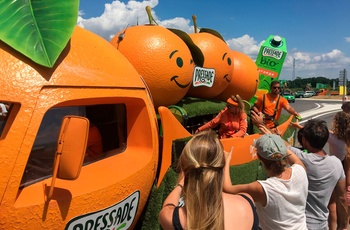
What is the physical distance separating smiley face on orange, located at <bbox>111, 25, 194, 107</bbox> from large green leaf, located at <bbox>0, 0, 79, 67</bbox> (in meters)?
1.33

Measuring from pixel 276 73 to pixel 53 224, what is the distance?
7.75 meters

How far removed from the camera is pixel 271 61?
27.8 ft

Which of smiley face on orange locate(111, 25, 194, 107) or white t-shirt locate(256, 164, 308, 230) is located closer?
white t-shirt locate(256, 164, 308, 230)

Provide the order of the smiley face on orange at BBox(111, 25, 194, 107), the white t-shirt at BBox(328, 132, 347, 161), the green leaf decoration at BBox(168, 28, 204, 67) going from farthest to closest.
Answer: the green leaf decoration at BBox(168, 28, 204, 67) → the white t-shirt at BBox(328, 132, 347, 161) → the smiley face on orange at BBox(111, 25, 194, 107)

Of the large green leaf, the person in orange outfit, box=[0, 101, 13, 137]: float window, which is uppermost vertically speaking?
the large green leaf

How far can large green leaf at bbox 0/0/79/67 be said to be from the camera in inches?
63.7

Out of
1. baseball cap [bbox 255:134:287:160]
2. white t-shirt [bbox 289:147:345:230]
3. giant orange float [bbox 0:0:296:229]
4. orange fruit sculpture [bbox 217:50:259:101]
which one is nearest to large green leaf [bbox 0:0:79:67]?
giant orange float [bbox 0:0:296:229]

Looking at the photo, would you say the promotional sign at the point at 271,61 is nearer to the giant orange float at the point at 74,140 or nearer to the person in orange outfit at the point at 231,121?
the person in orange outfit at the point at 231,121

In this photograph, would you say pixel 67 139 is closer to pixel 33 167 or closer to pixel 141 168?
pixel 33 167

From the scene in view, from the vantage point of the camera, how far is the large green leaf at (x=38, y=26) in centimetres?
162

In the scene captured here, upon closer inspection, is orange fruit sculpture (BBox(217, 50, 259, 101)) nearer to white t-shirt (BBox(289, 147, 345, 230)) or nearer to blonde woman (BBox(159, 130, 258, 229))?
white t-shirt (BBox(289, 147, 345, 230))

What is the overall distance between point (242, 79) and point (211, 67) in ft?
3.82

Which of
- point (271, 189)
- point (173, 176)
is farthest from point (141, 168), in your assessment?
point (271, 189)

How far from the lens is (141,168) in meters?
2.13
